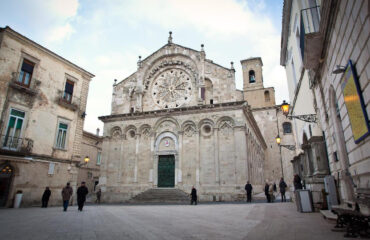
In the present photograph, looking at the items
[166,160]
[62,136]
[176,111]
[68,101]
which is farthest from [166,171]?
[68,101]

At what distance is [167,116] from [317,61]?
15436mm

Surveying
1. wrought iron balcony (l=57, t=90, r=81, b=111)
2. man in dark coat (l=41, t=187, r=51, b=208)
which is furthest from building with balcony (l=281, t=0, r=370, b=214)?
wrought iron balcony (l=57, t=90, r=81, b=111)

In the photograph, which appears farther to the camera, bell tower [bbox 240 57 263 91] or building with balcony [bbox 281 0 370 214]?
bell tower [bbox 240 57 263 91]

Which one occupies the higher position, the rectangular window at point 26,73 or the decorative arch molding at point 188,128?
the rectangular window at point 26,73

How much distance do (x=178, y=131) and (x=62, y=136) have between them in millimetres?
9285

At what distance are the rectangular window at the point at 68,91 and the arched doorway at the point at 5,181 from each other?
20.8ft

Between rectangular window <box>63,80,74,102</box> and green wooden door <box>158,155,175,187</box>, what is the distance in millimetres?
9112

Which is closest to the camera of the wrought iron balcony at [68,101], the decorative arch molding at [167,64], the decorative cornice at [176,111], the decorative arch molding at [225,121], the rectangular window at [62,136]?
the rectangular window at [62,136]

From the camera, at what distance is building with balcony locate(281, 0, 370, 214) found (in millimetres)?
4457

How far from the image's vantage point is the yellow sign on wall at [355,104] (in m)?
4.58

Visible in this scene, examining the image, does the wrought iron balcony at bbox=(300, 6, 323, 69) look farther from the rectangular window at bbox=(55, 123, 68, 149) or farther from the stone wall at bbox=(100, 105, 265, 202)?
the rectangular window at bbox=(55, 123, 68, 149)

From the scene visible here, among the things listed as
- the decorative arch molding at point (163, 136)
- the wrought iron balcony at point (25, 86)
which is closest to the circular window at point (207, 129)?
the decorative arch molding at point (163, 136)

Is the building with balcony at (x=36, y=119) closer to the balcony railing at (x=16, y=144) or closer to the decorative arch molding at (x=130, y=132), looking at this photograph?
the balcony railing at (x=16, y=144)

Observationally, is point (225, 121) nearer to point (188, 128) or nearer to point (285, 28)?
point (188, 128)
